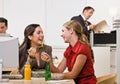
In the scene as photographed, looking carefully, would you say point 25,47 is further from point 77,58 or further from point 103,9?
point 103,9

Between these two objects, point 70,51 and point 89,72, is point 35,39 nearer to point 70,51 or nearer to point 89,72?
point 70,51

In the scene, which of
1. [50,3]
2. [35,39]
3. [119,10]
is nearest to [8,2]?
[50,3]

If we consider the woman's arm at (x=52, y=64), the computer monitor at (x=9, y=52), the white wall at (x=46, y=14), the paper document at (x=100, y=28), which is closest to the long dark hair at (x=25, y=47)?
the woman's arm at (x=52, y=64)

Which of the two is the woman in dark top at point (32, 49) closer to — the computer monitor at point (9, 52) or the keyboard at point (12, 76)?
the keyboard at point (12, 76)

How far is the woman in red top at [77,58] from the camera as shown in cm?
286

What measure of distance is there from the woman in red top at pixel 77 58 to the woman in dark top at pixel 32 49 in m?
0.35

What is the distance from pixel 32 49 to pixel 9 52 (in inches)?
32.7

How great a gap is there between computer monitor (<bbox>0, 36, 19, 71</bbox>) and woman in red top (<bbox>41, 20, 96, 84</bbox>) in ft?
1.07

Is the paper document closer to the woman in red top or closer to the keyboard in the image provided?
the woman in red top

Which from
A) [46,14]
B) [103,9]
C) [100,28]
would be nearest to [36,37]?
[100,28]

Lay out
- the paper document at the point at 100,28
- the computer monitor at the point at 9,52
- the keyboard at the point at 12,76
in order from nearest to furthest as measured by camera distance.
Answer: the computer monitor at the point at 9,52, the keyboard at the point at 12,76, the paper document at the point at 100,28

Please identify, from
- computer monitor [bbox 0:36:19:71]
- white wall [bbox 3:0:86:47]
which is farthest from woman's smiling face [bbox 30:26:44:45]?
white wall [bbox 3:0:86:47]

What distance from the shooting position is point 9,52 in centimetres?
265

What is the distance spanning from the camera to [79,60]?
9.45 ft
